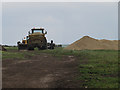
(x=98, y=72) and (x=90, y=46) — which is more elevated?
(x=90, y=46)

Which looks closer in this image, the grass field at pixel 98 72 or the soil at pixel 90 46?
the grass field at pixel 98 72

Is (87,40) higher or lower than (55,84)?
higher

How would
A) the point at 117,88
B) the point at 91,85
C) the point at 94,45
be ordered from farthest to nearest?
the point at 94,45
the point at 91,85
the point at 117,88

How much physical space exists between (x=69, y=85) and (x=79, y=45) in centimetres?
1810

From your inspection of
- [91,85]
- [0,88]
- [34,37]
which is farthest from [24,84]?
[34,37]

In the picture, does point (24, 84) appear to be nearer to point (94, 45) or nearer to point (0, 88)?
point (0, 88)

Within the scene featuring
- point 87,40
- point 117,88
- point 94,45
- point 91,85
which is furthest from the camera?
point 87,40

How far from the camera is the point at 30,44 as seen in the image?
65.1 feet

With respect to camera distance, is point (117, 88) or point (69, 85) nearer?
point (117, 88)

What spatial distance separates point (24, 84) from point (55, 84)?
0.92 meters

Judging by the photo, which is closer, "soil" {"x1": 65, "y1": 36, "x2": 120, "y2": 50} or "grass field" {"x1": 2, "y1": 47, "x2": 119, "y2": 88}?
"grass field" {"x1": 2, "y1": 47, "x2": 119, "y2": 88}

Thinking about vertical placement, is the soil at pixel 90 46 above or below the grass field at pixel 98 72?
above

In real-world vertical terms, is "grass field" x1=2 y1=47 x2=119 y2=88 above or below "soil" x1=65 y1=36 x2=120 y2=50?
below

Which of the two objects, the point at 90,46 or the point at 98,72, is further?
the point at 90,46
